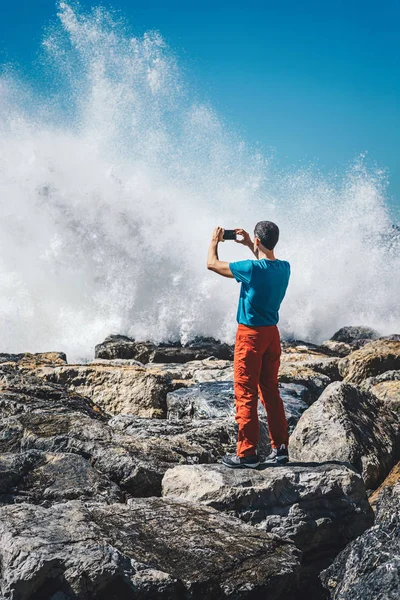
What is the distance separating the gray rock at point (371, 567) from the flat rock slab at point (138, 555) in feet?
1.03

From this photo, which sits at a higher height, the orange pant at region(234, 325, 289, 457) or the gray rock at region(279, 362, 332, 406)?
the gray rock at region(279, 362, 332, 406)

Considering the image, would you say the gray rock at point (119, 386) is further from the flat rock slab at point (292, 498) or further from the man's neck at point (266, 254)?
the man's neck at point (266, 254)

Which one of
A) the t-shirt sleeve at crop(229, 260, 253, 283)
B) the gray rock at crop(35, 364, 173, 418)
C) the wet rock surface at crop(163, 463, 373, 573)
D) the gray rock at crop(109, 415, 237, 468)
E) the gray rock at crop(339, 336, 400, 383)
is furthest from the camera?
the gray rock at crop(339, 336, 400, 383)

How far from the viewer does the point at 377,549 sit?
3.84 meters

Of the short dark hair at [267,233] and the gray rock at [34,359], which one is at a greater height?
the gray rock at [34,359]

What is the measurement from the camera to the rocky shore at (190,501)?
129 inches

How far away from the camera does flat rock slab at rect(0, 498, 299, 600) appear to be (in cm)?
310

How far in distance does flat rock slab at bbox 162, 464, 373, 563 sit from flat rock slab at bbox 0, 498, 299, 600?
25 cm

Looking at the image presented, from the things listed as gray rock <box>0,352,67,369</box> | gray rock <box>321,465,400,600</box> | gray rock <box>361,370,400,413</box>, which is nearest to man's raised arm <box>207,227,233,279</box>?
gray rock <box>321,465,400,600</box>

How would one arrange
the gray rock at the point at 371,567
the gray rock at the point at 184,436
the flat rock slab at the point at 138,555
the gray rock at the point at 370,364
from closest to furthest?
the flat rock slab at the point at 138,555
the gray rock at the point at 371,567
the gray rock at the point at 184,436
the gray rock at the point at 370,364

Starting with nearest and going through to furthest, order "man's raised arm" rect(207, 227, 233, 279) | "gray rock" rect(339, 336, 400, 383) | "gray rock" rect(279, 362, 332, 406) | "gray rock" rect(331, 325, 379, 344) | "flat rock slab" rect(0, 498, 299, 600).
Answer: "flat rock slab" rect(0, 498, 299, 600)
"man's raised arm" rect(207, 227, 233, 279)
"gray rock" rect(279, 362, 332, 406)
"gray rock" rect(339, 336, 400, 383)
"gray rock" rect(331, 325, 379, 344)

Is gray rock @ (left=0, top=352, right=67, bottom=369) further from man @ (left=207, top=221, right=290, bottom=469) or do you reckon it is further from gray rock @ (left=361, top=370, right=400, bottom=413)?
man @ (left=207, top=221, right=290, bottom=469)

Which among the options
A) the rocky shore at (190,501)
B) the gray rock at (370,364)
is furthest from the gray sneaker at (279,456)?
the gray rock at (370,364)

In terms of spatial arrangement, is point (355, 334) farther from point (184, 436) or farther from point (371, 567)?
point (371, 567)
